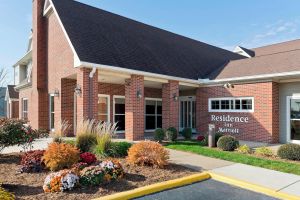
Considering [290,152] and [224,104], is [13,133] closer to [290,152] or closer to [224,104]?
[290,152]

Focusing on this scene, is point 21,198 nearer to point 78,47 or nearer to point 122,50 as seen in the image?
point 78,47

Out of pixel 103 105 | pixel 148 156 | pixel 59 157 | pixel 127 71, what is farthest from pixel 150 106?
pixel 59 157

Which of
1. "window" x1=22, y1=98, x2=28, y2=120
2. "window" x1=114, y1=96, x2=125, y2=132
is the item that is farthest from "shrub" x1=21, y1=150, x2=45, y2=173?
"window" x1=22, y1=98, x2=28, y2=120

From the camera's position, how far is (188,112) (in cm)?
2073

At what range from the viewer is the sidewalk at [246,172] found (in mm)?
6803

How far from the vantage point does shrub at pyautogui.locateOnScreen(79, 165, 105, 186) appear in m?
6.20

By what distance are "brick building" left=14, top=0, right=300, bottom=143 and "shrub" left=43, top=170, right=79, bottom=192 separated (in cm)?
677

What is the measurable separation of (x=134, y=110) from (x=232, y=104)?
616cm

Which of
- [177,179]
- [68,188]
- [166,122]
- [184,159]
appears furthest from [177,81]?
[68,188]

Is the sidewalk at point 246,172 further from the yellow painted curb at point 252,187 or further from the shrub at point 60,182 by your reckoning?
the shrub at point 60,182

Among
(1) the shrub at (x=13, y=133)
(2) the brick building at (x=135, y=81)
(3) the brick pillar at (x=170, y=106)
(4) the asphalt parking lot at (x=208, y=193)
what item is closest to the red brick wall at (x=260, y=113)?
(2) the brick building at (x=135, y=81)

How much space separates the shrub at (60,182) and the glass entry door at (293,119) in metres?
12.2

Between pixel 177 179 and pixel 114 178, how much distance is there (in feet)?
5.28

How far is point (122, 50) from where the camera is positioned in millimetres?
15344
